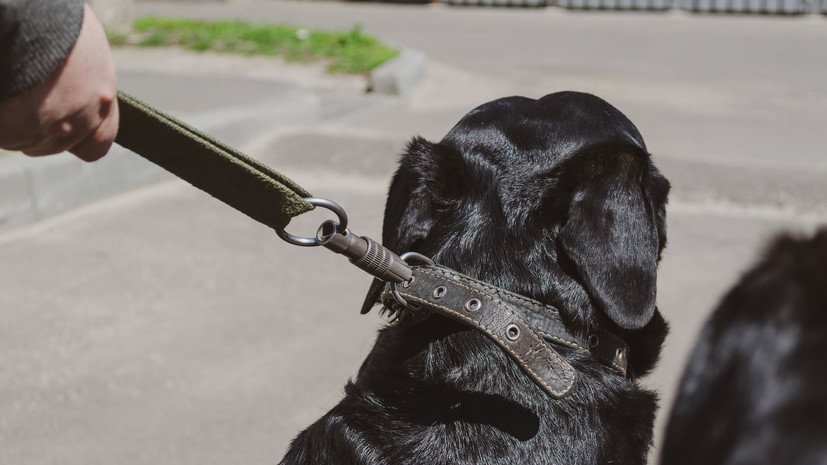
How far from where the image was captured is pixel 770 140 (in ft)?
24.6

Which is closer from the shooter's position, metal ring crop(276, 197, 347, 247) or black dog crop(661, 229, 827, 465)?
black dog crop(661, 229, 827, 465)

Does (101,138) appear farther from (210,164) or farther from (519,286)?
(519,286)

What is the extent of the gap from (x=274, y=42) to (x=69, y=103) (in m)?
10.2

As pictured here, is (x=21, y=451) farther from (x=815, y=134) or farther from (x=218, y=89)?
(x=815, y=134)

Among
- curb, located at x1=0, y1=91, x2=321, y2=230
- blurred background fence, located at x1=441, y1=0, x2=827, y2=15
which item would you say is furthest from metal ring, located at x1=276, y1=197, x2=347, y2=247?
blurred background fence, located at x1=441, y1=0, x2=827, y2=15

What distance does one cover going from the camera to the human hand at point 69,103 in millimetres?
1432

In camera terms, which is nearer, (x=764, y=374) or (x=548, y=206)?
(x=764, y=374)

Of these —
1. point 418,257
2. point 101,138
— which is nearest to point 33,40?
point 101,138

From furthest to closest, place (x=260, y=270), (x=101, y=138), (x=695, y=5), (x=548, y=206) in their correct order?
(x=695, y=5) < (x=260, y=270) < (x=548, y=206) < (x=101, y=138)

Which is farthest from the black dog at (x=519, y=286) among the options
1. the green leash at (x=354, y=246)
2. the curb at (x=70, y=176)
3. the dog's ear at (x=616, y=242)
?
the curb at (x=70, y=176)

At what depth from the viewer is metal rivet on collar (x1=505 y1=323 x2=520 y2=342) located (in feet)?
5.89

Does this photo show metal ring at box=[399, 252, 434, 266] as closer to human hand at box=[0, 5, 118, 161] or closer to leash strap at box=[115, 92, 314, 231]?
leash strap at box=[115, 92, 314, 231]

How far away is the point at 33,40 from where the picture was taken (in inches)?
54.1

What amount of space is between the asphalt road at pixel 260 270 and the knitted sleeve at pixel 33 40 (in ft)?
3.55
